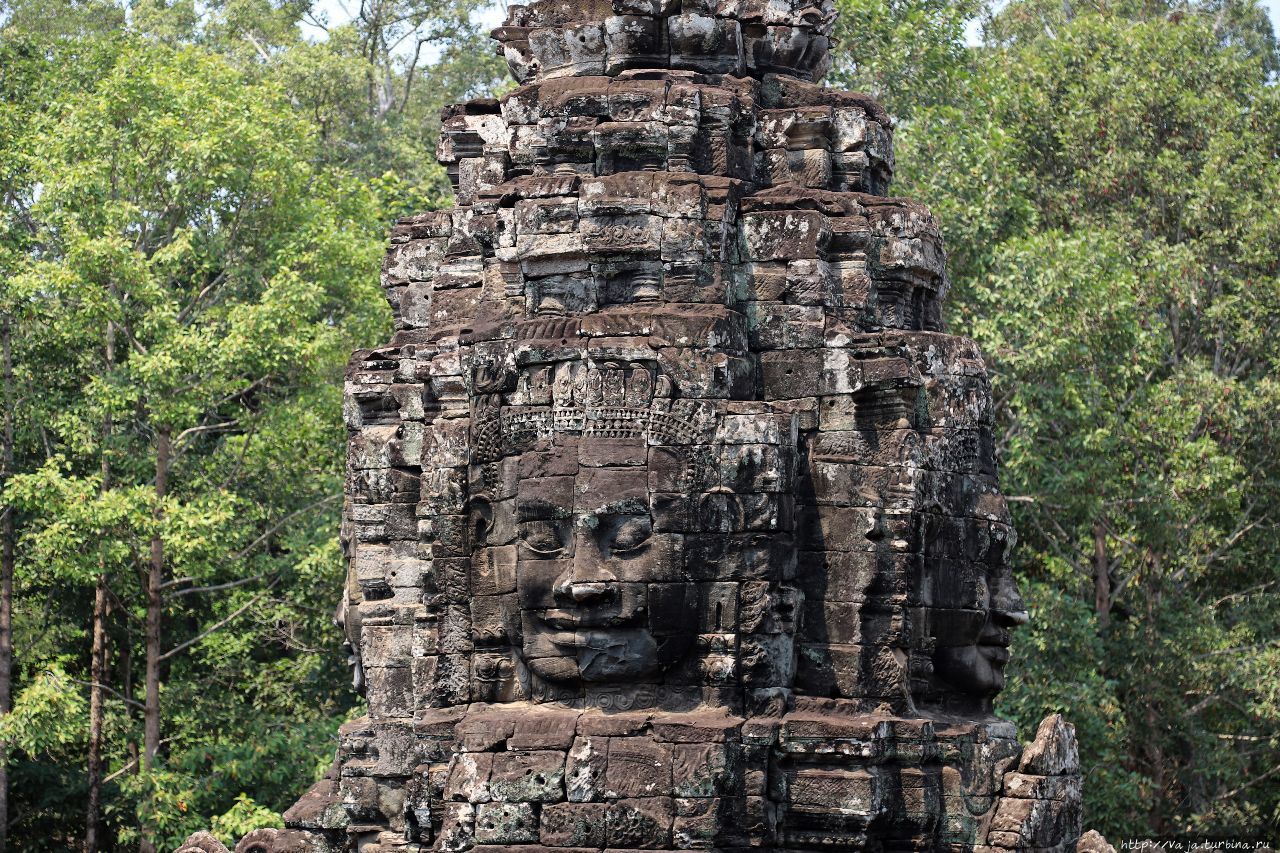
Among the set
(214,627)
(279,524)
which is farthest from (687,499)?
(279,524)

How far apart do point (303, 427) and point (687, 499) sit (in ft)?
42.7

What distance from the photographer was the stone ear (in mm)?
13969

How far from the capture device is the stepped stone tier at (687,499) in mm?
13367

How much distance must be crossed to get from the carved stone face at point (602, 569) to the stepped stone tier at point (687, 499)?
0.02m

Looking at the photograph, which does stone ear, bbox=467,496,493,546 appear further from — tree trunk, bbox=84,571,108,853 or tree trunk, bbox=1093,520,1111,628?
tree trunk, bbox=1093,520,1111,628

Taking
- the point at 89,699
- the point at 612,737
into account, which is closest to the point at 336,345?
the point at 89,699

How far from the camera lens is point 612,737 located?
13.2m

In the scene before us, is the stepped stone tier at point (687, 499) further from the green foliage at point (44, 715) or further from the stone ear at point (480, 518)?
the green foliage at point (44, 715)

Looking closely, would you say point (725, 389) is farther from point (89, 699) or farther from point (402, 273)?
point (89, 699)

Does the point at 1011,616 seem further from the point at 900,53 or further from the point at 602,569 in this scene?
the point at 900,53

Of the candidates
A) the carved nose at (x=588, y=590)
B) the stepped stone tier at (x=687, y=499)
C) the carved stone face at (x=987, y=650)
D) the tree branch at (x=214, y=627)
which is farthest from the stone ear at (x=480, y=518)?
the tree branch at (x=214, y=627)

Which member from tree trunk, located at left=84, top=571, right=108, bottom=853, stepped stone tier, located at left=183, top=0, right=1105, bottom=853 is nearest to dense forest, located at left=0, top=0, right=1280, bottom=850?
tree trunk, located at left=84, top=571, right=108, bottom=853

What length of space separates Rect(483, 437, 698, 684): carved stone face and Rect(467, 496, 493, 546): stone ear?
0.46 m

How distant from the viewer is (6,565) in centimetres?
2630
